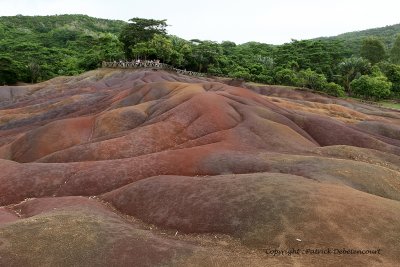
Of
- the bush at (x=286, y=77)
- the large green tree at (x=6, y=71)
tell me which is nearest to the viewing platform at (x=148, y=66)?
the bush at (x=286, y=77)

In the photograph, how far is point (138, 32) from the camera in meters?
111

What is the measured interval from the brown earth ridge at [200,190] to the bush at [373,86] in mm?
47002

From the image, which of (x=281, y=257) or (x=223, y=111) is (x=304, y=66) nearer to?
(x=223, y=111)

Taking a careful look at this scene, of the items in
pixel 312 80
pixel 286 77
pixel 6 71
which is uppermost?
pixel 312 80

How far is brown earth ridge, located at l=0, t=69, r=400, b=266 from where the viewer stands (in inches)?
595

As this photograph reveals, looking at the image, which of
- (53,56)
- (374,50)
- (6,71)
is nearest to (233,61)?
(374,50)

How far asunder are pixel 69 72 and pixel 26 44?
23.5 m

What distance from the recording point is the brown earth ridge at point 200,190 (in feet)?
49.5

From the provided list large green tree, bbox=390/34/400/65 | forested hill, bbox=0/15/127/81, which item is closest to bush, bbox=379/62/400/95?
large green tree, bbox=390/34/400/65

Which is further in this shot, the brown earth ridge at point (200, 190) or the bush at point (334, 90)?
the bush at point (334, 90)

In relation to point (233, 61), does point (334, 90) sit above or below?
below

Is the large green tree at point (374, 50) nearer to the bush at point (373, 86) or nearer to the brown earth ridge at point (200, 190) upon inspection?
the bush at point (373, 86)

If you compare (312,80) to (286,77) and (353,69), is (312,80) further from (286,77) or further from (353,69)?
(353,69)

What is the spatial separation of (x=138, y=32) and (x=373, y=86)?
62578mm
